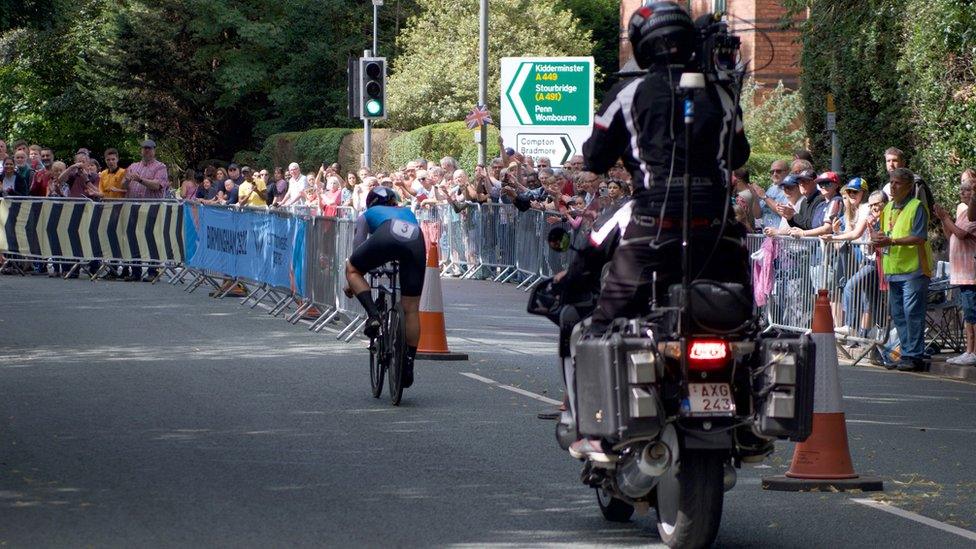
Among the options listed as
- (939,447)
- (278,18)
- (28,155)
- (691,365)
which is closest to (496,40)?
(278,18)

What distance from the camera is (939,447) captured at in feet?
36.4

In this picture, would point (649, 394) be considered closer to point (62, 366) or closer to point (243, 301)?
point (62, 366)

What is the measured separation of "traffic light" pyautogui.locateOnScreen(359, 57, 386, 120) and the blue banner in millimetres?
2921

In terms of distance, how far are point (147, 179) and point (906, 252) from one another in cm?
1545

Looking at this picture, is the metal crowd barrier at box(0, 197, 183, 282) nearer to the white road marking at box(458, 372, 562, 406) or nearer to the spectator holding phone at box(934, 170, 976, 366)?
the white road marking at box(458, 372, 562, 406)

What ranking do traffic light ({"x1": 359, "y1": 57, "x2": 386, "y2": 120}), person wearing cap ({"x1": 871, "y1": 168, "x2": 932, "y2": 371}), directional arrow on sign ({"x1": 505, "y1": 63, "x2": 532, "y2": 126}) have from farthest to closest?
traffic light ({"x1": 359, "y1": 57, "x2": 386, "y2": 120})
directional arrow on sign ({"x1": 505, "y1": 63, "x2": 532, "y2": 126})
person wearing cap ({"x1": 871, "y1": 168, "x2": 932, "y2": 371})

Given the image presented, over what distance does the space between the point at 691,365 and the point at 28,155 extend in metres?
25.6

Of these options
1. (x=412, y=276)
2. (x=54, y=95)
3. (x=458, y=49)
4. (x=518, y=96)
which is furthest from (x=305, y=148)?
(x=412, y=276)

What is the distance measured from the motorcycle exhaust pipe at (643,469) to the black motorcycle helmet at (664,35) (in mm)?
1611

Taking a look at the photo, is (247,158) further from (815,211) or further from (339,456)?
(339,456)

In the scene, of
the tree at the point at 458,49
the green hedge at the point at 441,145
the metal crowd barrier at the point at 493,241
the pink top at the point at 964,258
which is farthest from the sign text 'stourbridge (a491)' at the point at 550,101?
the tree at the point at 458,49

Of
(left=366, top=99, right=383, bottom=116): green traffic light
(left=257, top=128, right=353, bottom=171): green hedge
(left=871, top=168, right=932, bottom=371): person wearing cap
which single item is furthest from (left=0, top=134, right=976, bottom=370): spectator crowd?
(left=257, top=128, right=353, bottom=171): green hedge

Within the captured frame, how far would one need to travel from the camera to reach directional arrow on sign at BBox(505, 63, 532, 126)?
25.8 m

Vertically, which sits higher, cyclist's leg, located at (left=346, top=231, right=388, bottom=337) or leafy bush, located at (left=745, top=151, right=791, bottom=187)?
leafy bush, located at (left=745, top=151, right=791, bottom=187)
